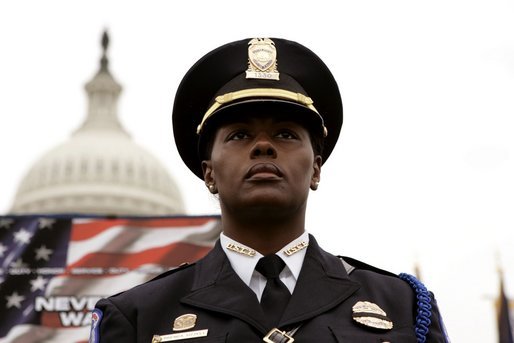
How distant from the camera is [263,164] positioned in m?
3.93

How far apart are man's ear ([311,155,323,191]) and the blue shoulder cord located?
1.63ft

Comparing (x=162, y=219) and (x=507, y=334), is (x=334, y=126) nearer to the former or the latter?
(x=162, y=219)

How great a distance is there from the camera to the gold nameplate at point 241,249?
162 inches

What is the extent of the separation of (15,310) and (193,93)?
239 inches

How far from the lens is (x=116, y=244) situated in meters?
10.9

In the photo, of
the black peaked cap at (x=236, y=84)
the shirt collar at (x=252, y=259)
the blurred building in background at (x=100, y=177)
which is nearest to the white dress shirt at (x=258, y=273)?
the shirt collar at (x=252, y=259)

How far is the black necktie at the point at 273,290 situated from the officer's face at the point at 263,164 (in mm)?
203

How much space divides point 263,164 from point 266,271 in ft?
1.31

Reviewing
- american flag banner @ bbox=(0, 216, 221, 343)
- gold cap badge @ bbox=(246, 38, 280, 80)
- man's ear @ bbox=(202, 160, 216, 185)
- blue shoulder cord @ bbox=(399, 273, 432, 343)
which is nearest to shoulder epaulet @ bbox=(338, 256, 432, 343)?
blue shoulder cord @ bbox=(399, 273, 432, 343)

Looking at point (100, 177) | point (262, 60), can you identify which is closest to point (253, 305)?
point (262, 60)

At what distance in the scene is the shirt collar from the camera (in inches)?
161

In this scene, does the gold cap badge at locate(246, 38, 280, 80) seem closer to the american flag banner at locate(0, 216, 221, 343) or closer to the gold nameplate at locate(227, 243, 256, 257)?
the gold nameplate at locate(227, 243, 256, 257)

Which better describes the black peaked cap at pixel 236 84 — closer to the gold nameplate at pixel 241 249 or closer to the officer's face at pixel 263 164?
the officer's face at pixel 263 164

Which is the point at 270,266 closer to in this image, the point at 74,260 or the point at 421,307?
the point at 421,307
